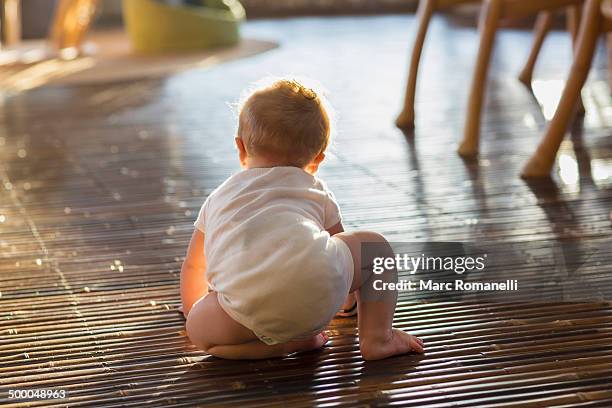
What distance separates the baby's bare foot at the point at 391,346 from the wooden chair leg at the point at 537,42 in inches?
82.8

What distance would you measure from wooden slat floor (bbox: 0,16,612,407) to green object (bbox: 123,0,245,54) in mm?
1256

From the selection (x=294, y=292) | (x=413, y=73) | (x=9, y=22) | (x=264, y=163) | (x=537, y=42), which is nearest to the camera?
(x=294, y=292)

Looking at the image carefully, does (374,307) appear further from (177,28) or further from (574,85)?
(177,28)

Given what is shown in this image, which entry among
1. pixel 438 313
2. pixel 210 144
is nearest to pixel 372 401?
pixel 438 313

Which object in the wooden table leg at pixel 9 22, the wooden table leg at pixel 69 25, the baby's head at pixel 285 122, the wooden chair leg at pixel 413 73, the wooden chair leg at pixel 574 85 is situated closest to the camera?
the baby's head at pixel 285 122

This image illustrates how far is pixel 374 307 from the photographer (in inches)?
46.4

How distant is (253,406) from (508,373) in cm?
29

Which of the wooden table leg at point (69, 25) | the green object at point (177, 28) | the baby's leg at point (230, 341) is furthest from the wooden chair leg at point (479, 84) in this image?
the wooden table leg at point (69, 25)

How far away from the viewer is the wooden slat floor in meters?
1.09

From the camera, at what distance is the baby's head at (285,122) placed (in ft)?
3.92

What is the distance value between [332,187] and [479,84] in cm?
49

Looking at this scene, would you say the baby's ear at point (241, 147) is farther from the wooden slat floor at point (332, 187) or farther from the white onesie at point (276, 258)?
the wooden slat floor at point (332, 187)

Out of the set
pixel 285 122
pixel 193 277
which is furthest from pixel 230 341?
pixel 285 122

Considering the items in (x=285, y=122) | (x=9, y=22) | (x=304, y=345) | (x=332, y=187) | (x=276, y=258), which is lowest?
(x=9, y=22)
